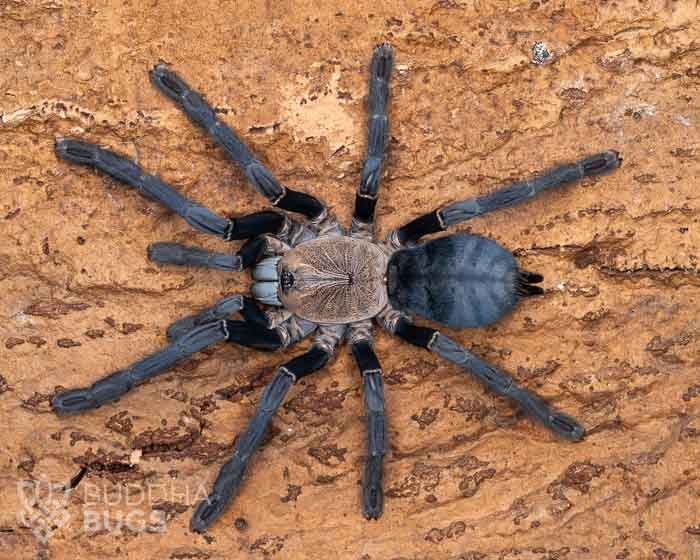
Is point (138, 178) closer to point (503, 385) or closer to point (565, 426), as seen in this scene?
point (503, 385)

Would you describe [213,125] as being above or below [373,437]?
above

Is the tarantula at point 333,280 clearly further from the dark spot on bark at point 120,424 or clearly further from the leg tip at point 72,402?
the dark spot on bark at point 120,424

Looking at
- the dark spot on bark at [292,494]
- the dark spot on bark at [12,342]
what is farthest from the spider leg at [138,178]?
the dark spot on bark at [292,494]

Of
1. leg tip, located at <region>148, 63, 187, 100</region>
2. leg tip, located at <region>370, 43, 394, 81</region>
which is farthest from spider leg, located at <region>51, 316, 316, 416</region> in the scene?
leg tip, located at <region>370, 43, 394, 81</region>

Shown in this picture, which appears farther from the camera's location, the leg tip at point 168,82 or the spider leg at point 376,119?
the spider leg at point 376,119

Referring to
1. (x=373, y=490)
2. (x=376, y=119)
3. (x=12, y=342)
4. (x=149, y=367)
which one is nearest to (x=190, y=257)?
(x=149, y=367)

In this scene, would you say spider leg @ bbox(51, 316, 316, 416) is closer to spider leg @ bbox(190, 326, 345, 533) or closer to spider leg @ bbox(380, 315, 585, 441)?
spider leg @ bbox(190, 326, 345, 533)
